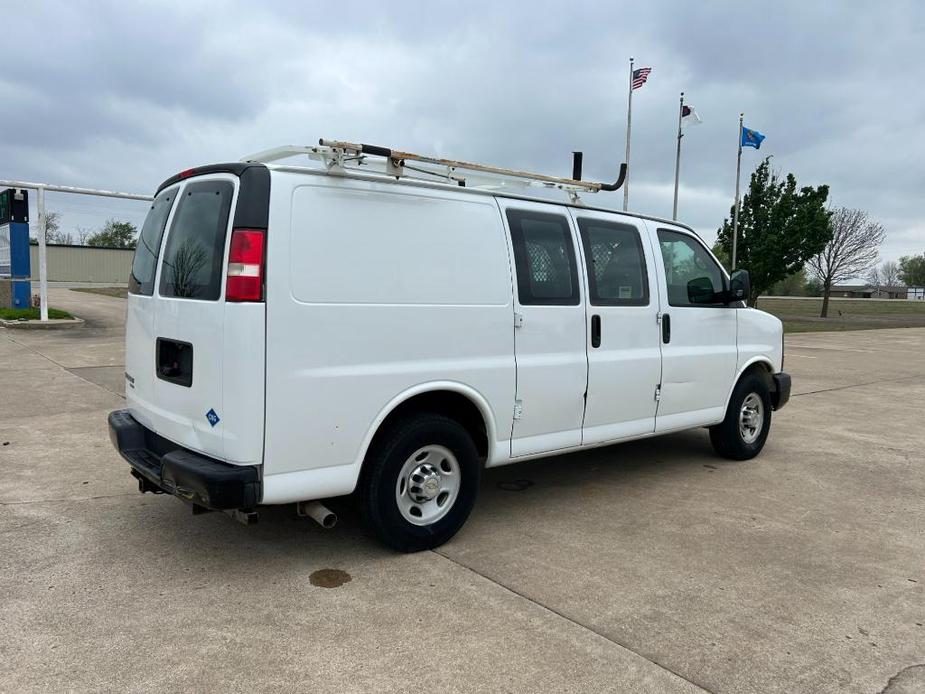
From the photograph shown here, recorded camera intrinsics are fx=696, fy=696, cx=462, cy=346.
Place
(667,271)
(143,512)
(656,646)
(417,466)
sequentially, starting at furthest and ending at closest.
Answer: (667,271) < (143,512) < (417,466) < (656,646)

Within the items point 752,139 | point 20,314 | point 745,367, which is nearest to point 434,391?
point 745,367

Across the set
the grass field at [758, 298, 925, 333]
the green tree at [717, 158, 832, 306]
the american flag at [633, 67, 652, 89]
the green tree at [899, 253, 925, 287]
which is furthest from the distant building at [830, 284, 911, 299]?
the american flag at [633, 67, 652, 89]

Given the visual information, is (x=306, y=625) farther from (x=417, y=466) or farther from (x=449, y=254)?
(x=449, y=254)

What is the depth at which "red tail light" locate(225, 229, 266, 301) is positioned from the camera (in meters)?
3.25

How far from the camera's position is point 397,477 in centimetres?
375

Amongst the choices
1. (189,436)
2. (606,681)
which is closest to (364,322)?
(189,436)

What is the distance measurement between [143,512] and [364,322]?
2.21 metres

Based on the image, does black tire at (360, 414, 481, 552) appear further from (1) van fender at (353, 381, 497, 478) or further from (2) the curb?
(2) the curb

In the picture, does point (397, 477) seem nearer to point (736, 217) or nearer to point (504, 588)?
point (504, 588)

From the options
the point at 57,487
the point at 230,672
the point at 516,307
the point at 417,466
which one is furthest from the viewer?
the point at 57,487

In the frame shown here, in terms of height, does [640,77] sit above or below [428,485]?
above

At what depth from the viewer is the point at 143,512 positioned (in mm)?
4551

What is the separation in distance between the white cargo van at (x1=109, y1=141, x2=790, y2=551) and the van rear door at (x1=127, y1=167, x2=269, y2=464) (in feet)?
0.04

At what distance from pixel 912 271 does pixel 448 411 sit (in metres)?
142
